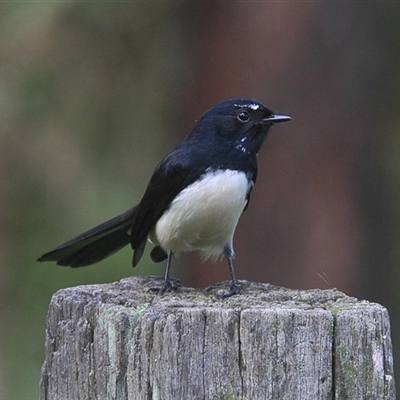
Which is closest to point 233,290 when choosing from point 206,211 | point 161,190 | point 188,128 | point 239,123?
point 206,211

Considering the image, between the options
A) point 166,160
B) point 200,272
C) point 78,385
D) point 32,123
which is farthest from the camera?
point 32,123

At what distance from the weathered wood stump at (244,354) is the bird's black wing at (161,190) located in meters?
1.66

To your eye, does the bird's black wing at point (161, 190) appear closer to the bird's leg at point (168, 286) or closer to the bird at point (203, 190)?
the bird at point (203, 190)

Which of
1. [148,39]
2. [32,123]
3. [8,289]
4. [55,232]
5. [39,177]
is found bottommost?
[8,289]

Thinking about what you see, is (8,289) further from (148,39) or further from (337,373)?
(337,373)

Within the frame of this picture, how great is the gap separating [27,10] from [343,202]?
3315mm

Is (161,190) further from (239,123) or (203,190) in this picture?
(239,123)

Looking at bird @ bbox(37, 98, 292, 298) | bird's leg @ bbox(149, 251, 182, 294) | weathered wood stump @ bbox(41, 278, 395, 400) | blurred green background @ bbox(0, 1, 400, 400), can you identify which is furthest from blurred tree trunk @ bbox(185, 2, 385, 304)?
weathered wood stump @ bbox(41, 278, 395, 400)

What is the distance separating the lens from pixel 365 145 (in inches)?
290

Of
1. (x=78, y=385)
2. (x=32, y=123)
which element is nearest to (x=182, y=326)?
(x=78, y=385)

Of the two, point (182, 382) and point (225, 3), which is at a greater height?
point (225, 3)

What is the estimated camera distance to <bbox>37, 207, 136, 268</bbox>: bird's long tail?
5121 mm

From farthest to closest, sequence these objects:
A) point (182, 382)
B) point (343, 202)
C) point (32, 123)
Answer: point (32, 123)
point (343, 202)
point (182, 382)

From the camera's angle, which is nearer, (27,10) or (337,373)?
(337,373)
